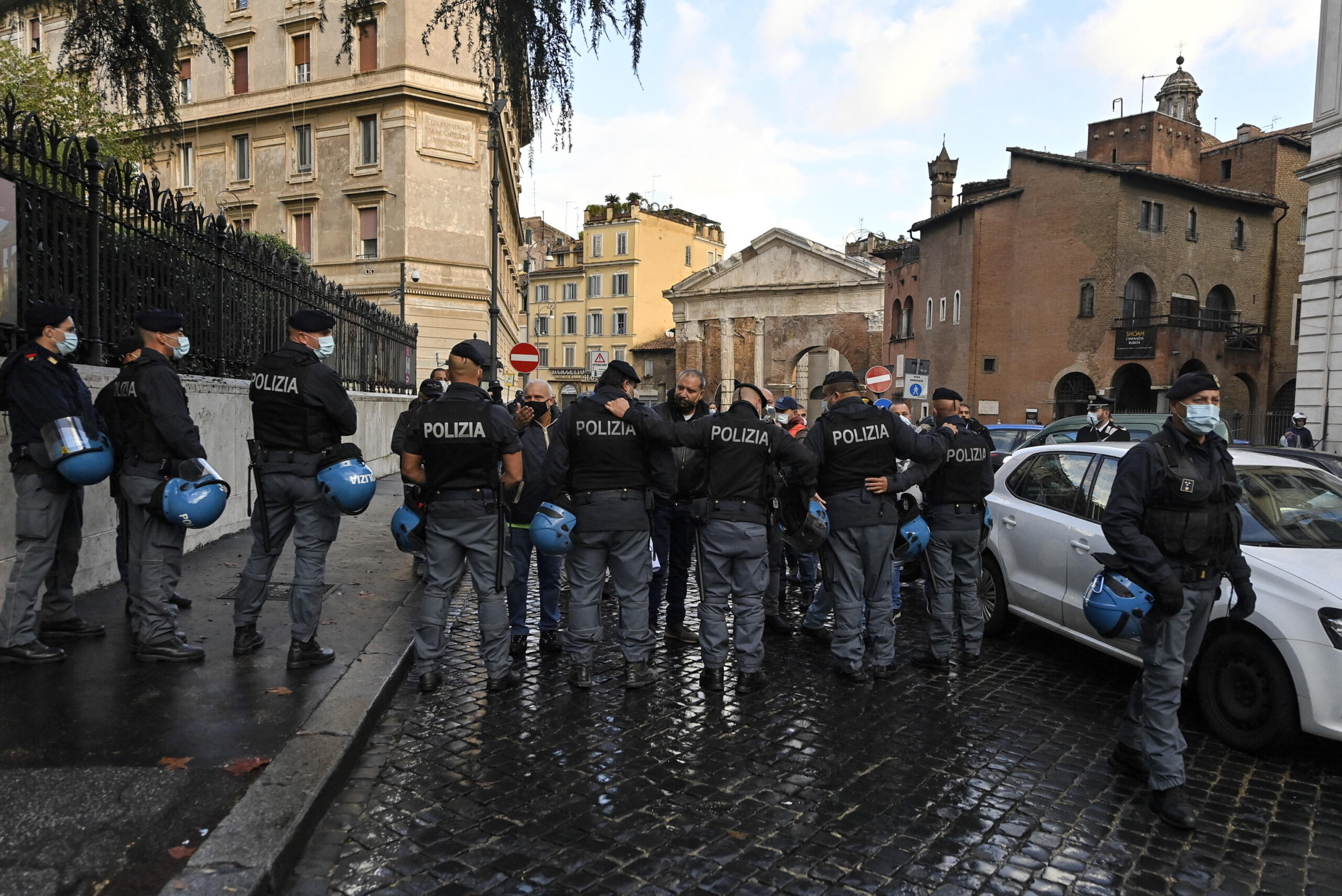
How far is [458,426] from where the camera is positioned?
513 centimetres

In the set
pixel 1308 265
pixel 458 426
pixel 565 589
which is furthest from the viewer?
pixel 1308 265

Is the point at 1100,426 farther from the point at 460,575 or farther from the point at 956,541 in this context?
the point at 460,575

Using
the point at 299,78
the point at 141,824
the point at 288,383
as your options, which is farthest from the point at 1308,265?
the point at 299,78

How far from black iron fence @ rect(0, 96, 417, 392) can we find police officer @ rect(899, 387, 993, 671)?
6345 mm

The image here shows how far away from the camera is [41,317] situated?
501 centimetres

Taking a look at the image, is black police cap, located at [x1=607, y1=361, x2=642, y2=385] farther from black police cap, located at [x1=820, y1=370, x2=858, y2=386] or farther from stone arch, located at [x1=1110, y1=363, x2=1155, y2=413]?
stone arch, located at [x1=1110, y1=363, x2=1155, y2=413]

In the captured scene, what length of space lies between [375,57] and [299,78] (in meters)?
3.60

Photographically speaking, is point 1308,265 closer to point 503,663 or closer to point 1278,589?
point 1278,589

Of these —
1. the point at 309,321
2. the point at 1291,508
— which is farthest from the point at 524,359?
the point at 1291,508

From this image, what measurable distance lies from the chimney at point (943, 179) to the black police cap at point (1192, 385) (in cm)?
4992

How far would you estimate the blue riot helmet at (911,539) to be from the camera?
6.16 metres

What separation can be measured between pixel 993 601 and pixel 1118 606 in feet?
9.55

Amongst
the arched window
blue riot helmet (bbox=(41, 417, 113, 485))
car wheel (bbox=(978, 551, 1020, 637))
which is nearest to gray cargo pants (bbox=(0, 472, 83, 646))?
blue riot helmet (bbox=(41, 417, 113, 485))

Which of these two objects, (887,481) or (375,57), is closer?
(887,481)
